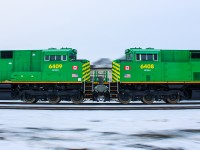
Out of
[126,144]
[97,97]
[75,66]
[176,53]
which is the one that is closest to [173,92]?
[176,53]

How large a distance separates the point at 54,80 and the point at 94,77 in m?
2.73

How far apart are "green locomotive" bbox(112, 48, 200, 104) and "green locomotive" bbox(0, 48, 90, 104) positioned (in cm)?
269

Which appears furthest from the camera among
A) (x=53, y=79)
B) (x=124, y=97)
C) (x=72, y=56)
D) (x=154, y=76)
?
(x=72, y=56)

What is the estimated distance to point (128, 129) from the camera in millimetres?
8562

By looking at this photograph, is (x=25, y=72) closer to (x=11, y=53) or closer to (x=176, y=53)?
(x=11, y=53)

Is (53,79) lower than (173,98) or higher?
higher

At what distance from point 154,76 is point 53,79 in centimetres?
678

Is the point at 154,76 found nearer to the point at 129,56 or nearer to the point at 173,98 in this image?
the point at 173,98

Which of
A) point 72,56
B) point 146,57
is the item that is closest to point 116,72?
point 146,57

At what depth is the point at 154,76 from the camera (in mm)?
18484

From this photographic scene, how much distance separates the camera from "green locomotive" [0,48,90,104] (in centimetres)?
1847

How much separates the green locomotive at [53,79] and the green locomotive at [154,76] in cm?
269

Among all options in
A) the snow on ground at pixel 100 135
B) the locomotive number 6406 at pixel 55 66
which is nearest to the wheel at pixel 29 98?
the locomotive number 6406 at pixel 55 66

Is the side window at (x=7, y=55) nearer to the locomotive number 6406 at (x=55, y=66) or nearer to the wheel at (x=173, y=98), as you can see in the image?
the locomotive number 6406 at (x=55, y=66)
